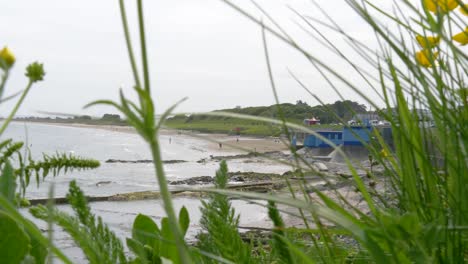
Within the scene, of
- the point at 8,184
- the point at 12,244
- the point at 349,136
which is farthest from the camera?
the point at 349,136

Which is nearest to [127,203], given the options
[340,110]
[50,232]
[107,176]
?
[107,176]

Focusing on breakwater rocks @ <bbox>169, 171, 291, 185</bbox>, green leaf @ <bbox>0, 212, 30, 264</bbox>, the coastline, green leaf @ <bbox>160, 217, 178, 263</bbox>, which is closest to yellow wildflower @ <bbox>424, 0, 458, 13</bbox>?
the coastline

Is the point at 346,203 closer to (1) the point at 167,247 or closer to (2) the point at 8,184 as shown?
(1) the point at 167,247

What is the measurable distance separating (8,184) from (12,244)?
0.13 meters

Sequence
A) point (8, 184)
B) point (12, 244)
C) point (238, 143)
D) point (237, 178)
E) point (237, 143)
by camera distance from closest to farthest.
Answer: point (12, 244), point (8, 184), point (237, 178), point (238, 143), point (237, 143)

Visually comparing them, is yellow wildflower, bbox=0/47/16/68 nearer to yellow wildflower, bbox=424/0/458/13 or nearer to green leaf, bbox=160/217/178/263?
green leaf, bbox=160/217/178/263

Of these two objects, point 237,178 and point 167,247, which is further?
point 237,178

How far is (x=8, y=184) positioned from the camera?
2.56 ft

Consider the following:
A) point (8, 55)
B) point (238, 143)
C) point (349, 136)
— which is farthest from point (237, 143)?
point (8, 55)

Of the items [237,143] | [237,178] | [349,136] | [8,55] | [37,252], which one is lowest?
[237,178]

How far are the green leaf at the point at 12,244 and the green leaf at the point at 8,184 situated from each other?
0.09m

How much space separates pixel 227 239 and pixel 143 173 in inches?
765

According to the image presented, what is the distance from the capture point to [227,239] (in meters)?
0.63

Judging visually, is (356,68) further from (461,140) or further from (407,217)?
(407,217)
